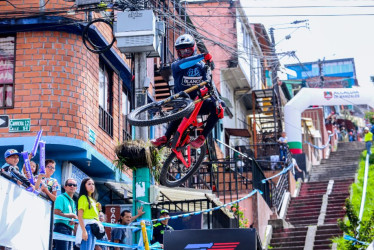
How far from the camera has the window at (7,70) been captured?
17.7 metres

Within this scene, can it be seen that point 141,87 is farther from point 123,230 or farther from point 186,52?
point 123,230

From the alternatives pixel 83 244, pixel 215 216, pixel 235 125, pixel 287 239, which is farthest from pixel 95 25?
pixel 235 125

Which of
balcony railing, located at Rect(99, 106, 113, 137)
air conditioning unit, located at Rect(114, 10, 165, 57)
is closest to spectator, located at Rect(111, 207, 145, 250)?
air conditioning unit, located at Rect(114, 10, 165, 57)

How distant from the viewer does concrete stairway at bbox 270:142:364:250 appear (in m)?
23.5

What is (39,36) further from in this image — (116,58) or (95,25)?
(116,58)

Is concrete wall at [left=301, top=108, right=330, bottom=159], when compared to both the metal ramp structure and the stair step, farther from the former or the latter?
the stair step

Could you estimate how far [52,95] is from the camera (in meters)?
17.5

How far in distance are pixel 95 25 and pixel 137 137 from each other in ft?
16.6

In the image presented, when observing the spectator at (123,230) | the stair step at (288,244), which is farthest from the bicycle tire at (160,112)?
the stair step at (288,244)

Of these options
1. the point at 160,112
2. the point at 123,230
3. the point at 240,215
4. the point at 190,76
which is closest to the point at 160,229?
the point at 123,230

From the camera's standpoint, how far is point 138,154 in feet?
47.3

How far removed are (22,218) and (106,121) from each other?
914 centimetres

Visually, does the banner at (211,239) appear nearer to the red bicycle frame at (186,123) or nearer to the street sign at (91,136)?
the red bicycle frame at (186,123)

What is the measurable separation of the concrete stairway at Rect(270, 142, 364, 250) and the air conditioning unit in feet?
33.2
